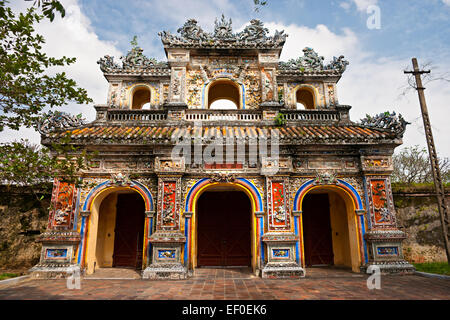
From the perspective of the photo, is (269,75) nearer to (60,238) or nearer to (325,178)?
(325,178)

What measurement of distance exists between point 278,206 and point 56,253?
25.7 ft

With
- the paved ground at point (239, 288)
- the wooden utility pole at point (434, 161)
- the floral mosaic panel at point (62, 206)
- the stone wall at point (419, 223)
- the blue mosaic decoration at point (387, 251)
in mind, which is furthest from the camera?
the stone wall at point (419, 223)

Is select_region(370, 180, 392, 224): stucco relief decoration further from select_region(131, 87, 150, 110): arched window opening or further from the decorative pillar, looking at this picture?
select_region(131, 87, 150, 110): arched window opening

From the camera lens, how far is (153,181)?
1045 centimetres

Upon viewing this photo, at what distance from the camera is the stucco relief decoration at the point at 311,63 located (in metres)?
13.3

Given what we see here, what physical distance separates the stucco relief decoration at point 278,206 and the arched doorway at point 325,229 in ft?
7.02

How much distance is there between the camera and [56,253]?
9469 millimetres

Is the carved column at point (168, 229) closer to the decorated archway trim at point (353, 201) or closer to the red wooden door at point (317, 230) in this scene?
the decorated archway trim at point (353, 201)

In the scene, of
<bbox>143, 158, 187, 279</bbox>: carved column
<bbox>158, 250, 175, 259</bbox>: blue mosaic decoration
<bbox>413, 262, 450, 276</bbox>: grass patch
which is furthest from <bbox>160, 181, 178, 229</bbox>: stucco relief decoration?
<bbox>413, 262, 450, 276</bbox>: grass patch

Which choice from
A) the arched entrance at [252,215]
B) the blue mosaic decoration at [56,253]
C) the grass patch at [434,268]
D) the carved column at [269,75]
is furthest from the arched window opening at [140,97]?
the grass patch at [434,268]

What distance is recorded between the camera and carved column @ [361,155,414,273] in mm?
9602

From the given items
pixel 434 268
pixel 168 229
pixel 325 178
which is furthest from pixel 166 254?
pixel 434 268

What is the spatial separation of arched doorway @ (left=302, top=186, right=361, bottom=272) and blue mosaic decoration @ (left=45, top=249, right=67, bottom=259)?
9.09m

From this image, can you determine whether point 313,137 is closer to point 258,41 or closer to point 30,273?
point 258,41
